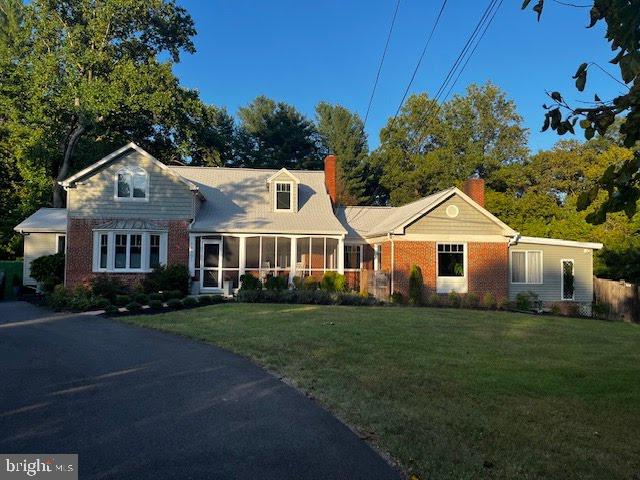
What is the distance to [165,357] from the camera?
10.2m

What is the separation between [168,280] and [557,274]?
1677 cm

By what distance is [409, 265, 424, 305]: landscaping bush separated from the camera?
77.4 ft

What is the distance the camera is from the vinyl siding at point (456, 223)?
25.0m

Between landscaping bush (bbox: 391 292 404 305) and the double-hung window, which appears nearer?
landscaping bush (bbox: 391 292 404 305)

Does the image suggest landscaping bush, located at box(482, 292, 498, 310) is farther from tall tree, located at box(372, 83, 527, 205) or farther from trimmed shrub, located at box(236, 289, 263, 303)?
tall tree, located at box(372, 83, 527, 205)

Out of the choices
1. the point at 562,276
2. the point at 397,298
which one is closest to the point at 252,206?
the point at 397,298

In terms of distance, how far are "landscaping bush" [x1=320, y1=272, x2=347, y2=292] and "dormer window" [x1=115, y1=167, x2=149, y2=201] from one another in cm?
843

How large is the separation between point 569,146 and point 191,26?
3003cm

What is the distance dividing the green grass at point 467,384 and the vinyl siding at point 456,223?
9.32 meters

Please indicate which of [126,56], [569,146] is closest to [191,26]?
[126,56]

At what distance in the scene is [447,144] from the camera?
163 feet

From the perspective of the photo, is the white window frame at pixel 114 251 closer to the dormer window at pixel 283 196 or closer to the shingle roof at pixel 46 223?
the shingle roof at pixel 46 223

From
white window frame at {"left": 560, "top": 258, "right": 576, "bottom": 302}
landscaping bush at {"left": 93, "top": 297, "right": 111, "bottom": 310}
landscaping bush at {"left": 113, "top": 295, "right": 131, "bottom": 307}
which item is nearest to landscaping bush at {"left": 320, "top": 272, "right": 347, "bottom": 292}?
landscaping bush at {"left": 113, "top": 295, "right": 131, "bottom": 307}

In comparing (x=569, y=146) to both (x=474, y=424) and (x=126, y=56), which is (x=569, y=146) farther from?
(x=474, y=424)
